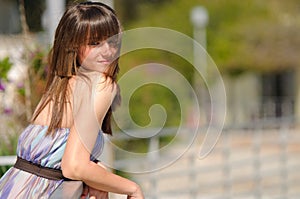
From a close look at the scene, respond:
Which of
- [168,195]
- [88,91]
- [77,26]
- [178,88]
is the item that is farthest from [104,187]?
[168,195]

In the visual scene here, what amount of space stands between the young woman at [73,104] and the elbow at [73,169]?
0.03 m

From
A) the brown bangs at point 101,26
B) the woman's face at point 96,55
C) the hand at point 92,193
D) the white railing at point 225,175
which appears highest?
the brown bangs at point 101,26

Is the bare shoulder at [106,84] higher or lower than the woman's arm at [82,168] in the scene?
higher

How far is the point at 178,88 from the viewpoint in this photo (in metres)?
4.50

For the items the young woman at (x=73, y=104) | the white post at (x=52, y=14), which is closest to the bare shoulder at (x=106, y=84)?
the young woman at (x=73, y=104)

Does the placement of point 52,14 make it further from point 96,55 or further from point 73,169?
point 73,169

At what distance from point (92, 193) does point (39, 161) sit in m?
0.23

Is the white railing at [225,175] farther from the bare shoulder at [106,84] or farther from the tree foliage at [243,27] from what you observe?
the tree foliage at [243,27]

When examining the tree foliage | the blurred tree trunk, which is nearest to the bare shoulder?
the blurred tree trunk

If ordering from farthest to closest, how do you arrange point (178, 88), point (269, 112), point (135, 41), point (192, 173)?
point (269, 112), point (192, 173), point (178, 88), point (135, 41)

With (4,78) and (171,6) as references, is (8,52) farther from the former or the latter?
(171,6)

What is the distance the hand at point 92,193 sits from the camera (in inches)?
122

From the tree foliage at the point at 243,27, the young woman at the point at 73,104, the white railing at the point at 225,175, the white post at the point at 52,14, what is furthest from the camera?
the tree foliage at the point at 243,27

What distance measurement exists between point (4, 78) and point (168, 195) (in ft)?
12.7
